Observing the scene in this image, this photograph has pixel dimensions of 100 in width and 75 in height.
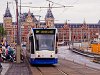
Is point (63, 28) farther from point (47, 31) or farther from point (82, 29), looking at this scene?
point (47, 31)

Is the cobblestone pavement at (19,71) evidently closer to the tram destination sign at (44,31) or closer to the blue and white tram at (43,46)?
the blue and white tram at (43,46)

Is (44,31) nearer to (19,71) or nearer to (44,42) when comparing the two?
(44,42)

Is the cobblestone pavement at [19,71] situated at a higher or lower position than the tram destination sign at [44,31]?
lower

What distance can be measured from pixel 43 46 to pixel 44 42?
1.09 feet

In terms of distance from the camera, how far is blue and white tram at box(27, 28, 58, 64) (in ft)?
109

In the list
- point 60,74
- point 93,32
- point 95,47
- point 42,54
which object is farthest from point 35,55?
point 93,32

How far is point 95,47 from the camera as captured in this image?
2645 inches

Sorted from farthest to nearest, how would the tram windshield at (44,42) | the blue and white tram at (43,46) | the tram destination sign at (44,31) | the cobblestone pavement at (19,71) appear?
the tram destination sign at (44,31), the tram windshield at (44,42), the blue and white tram at (43,46), the cobblestone pavement at (19,71)

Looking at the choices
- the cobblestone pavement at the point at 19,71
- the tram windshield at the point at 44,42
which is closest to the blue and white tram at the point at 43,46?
the tram windshield at the point at 44,42

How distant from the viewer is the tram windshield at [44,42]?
33531mm

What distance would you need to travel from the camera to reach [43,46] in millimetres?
33562

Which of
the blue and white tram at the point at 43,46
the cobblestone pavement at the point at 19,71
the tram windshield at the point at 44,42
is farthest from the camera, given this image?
the tram windshield at the point at 44,42

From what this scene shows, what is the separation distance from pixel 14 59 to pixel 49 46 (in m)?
8.72

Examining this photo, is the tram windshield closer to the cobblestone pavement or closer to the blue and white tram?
the blue and white tram
